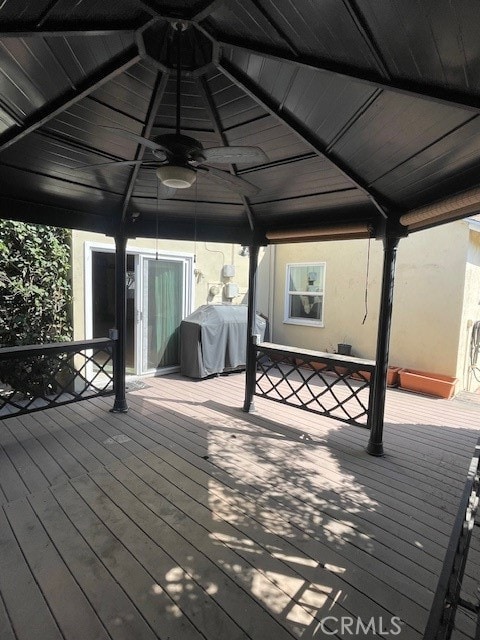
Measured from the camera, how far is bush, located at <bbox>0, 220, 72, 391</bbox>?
4820mm

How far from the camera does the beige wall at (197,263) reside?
5447 mm

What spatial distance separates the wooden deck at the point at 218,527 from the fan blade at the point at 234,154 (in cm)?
247

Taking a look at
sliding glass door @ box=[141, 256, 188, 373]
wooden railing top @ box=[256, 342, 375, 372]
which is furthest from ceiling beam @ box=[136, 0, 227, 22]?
sliding glass door @ box=[141, 256, 188, 373]

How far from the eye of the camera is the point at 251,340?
518cm

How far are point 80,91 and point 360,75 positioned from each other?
5.32 feet

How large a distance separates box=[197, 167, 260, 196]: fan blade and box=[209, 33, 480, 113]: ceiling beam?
64 cm

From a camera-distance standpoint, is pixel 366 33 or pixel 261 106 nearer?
pixel 366 33

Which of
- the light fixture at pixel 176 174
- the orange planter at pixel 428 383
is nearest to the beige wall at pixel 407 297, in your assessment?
the orange planter at pixel 428 383

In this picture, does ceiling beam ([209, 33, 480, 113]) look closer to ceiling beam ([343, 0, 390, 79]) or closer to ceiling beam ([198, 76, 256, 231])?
ceiling beam ([343, 0, 390, 79])

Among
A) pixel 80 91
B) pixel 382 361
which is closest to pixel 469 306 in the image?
pixel 382 361

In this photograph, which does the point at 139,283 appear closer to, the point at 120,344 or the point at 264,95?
the point at 120,344

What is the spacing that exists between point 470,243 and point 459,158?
4770 mm

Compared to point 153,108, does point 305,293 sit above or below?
below

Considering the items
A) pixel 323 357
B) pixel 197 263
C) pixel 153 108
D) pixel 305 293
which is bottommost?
pixel 323 357
